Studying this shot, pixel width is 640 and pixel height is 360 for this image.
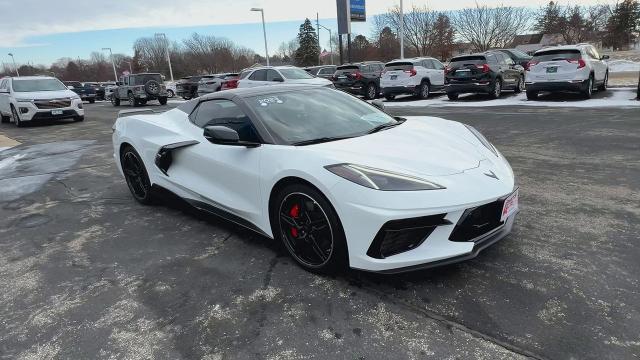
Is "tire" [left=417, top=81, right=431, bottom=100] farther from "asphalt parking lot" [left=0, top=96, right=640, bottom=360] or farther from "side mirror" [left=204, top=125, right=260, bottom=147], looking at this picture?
"side mirror" [left=204, top=125, right=260, bottom=147]

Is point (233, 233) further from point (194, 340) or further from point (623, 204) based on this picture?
point (623, 204)

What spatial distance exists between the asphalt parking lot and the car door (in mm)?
385

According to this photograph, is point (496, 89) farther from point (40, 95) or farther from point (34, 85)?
point (34, 85)

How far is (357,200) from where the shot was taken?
2.77m

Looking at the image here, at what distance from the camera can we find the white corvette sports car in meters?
2.77

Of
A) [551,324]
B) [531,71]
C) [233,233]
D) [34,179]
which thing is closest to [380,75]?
[531,71]

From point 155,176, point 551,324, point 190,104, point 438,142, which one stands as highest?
point 190,104

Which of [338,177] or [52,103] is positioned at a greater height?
[52,103]

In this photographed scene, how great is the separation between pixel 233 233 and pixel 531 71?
1215 cm

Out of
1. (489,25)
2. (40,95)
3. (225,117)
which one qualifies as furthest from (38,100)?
(489,25)

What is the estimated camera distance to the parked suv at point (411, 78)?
17.6 metres

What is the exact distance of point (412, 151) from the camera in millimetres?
3242

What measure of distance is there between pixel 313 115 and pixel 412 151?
40.4 inches

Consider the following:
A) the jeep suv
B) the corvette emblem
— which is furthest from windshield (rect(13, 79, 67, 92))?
the corvette emblem
